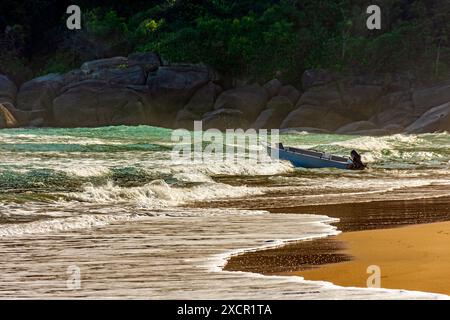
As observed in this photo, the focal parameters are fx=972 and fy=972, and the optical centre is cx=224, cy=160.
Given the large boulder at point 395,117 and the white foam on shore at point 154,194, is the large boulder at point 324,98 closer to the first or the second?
the large boulder at point 395,117

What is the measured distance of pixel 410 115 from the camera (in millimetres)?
52969

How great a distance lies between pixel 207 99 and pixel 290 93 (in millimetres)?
4864

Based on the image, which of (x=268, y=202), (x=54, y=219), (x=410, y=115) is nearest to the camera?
(x=54, y=219)

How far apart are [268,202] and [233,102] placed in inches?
1465

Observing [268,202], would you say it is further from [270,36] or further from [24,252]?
[270,36]

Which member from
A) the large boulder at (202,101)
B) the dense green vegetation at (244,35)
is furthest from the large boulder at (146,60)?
the large boulder at (202,101)

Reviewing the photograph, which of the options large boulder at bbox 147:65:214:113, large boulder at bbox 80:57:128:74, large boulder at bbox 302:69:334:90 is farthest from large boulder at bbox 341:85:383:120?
large boulder at bbox 80:57:128:74

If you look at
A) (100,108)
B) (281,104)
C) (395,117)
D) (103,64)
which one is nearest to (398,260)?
(395,117)

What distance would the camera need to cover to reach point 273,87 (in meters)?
56.5

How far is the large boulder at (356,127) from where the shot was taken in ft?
167

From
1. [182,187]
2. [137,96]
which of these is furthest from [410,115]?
[182,187]

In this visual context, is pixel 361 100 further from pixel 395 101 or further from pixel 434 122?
pixel 434 122

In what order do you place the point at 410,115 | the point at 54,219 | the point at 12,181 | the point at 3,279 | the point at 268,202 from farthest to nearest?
the point at 410,115, the point at 12,181, the point at 268,202, the point at 54,219, the point at 3,279

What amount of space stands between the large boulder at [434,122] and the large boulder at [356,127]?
228cm
